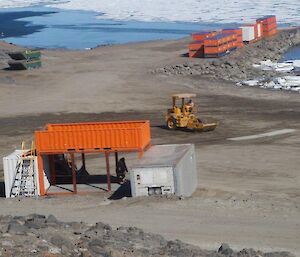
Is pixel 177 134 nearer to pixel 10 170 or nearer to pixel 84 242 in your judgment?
pixel 10 170

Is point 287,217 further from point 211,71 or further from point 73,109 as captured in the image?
point 211,71

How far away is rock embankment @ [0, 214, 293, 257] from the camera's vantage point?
58.5 feet

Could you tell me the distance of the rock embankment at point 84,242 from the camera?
17.8 metres

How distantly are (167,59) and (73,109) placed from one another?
20.9m

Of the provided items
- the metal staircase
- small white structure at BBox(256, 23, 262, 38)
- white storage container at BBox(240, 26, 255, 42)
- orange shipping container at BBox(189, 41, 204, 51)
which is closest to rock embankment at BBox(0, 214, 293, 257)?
the metal staircase

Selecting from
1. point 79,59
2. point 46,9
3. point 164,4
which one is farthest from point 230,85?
point 46,9

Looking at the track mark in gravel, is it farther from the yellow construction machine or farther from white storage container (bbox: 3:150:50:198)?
white storage container (bbox: 3:150:50:198)

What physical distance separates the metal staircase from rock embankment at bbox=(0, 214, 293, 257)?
6.50 m

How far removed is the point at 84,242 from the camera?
19.2m

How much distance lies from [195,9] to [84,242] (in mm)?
120518

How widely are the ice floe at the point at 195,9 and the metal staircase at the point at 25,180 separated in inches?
3256

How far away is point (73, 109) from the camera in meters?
49.1

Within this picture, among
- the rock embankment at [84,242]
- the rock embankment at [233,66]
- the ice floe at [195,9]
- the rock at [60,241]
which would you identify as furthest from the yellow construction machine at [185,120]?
the ice floe at [195,9]

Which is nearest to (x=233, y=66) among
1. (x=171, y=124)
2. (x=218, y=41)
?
(x=218, y=41)
